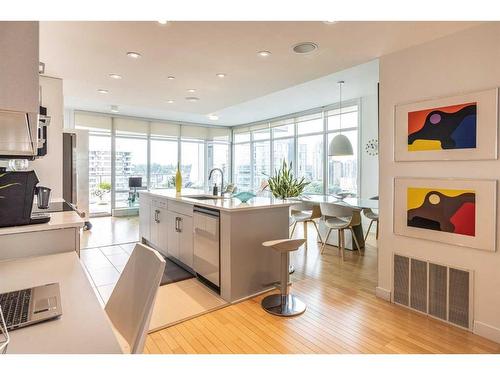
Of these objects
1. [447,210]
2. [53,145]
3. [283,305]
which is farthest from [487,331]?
[53,145]

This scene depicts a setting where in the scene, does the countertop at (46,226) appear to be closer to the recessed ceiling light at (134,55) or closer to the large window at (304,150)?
the recessed ceiling light at (134,55)

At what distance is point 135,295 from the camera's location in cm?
141

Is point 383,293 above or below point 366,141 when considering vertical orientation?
below

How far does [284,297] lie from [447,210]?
161cm

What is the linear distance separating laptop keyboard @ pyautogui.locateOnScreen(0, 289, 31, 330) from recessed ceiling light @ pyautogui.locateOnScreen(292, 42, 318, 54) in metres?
2.58

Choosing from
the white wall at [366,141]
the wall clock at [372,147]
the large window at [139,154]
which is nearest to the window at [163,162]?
the large window at [139,154]

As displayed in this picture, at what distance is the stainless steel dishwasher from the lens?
2.92 metres

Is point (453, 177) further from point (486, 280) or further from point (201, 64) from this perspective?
point (201, 64)

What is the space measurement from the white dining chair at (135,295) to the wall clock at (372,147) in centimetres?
529

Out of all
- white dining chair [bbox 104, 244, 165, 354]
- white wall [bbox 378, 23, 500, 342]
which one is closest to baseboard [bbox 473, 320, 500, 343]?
white wall [bbox 378, 23, 500, 342]

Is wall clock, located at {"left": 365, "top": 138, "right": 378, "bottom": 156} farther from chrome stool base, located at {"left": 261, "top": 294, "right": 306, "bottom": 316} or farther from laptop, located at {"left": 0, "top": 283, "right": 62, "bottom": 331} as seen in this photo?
laptop, located at {"left": 0, "top": 283, "right": 62, "bottom": 331}

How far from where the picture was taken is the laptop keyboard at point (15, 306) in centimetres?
96

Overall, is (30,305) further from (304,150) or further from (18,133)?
(304,150)

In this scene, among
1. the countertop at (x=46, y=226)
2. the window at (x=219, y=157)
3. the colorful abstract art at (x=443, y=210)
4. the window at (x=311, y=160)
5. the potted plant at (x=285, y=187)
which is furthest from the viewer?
the window at (x=219, y=157)
